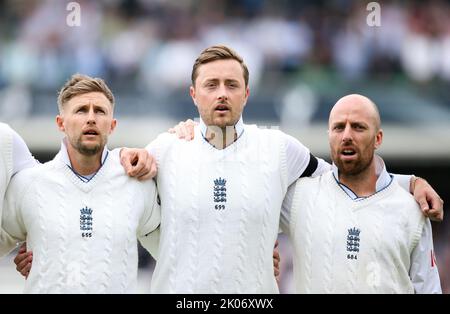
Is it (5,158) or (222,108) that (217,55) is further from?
(5,158)

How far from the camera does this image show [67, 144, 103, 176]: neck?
685cm

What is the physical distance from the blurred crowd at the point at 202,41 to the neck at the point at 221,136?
6.53 meters

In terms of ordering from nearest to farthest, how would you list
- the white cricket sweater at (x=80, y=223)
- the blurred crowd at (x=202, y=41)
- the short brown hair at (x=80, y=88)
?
the white cricket sweater at (x=80, y=223) < the short brown hair at (x=80, y=88) < the blurred crowd at (x=202, y=41)

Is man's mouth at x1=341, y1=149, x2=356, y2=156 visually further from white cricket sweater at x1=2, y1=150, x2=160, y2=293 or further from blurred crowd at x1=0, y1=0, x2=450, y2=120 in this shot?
blurred crowd at x1=0, y1=0, x2=450, y2=120

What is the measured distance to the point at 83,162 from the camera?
6.85 metres

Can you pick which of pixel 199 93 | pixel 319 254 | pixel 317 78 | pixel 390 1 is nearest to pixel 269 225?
pixel 319 254

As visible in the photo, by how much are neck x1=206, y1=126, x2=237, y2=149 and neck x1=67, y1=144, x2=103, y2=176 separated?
1.93 ft

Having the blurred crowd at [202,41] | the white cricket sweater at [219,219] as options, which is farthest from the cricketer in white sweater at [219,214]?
the blurred crowd at [202,41]

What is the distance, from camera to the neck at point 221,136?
6.92m
